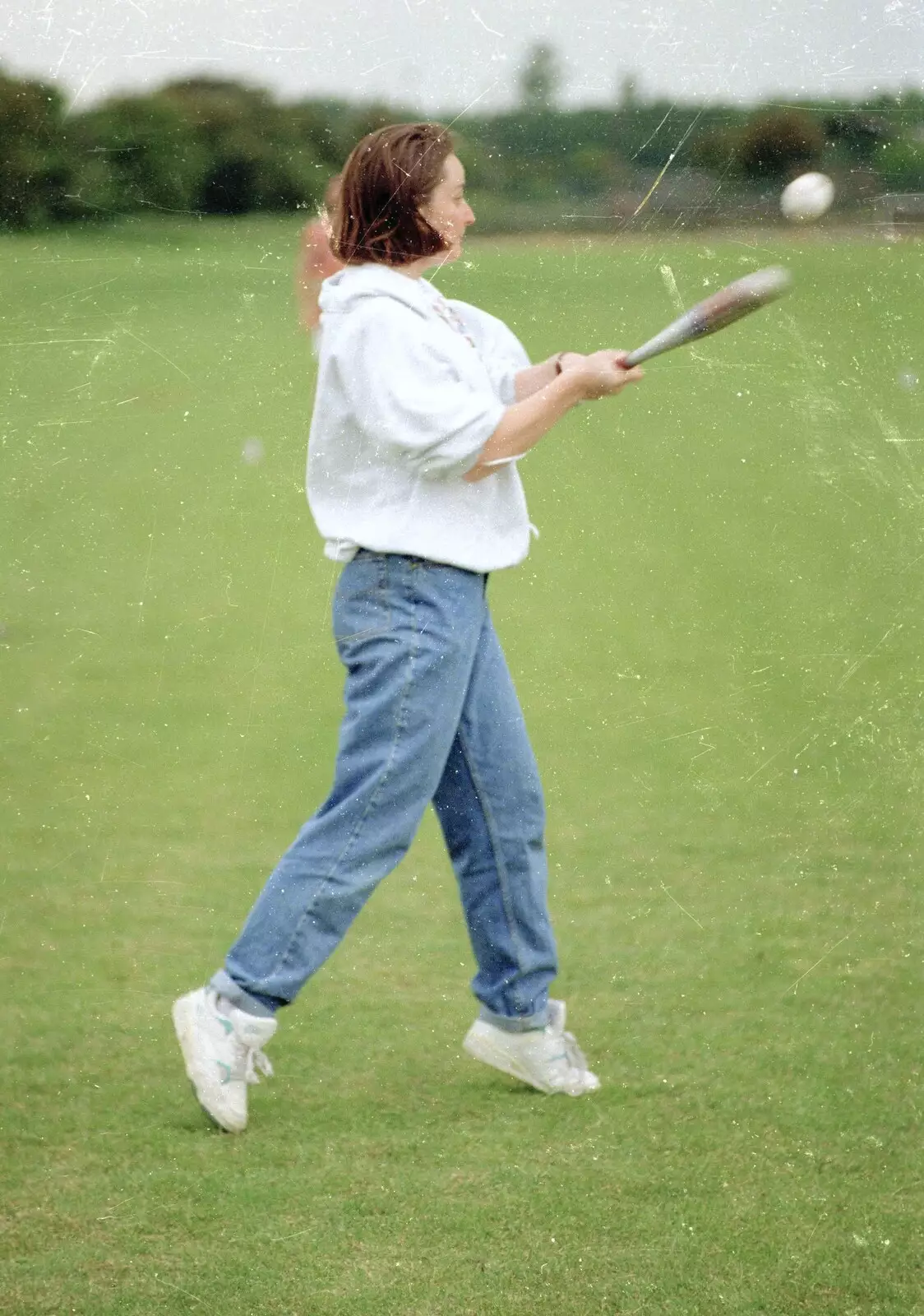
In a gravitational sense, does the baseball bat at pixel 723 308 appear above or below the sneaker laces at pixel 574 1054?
above

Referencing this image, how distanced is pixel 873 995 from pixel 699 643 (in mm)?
1555

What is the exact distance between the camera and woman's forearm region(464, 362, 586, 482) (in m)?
2.13

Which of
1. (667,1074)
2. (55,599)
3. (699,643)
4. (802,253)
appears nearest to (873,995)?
(667,1074)

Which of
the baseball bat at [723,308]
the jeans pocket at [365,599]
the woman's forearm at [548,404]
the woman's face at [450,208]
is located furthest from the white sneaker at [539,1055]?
the woman's face at [450,208]

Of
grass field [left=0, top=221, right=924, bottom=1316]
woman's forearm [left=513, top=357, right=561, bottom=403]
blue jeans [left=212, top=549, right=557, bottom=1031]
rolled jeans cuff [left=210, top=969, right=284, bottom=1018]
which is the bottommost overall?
grass field [left=0, top=221, right=924, bottom=1316]

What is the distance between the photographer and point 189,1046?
2.29 m

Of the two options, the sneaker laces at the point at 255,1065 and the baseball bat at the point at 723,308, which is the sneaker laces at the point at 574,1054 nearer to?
the sneaker laces at the point at 255,1065

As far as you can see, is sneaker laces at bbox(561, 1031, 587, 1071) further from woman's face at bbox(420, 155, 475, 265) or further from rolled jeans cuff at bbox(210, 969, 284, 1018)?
woman's face at bbox(420, 155, 475, 265)

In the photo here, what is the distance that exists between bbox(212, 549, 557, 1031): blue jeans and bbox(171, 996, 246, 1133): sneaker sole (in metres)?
0.06

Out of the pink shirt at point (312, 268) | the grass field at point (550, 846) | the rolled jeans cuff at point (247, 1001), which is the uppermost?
the pink shirt at point (312, 268)

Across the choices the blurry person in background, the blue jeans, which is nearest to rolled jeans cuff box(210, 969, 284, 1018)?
the blue jeans

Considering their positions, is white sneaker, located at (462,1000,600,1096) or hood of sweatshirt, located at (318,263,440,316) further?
white sneaker, located at (462,1000,600,1096)

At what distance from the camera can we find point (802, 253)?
2.75 m

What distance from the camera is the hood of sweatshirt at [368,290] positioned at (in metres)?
2.15
